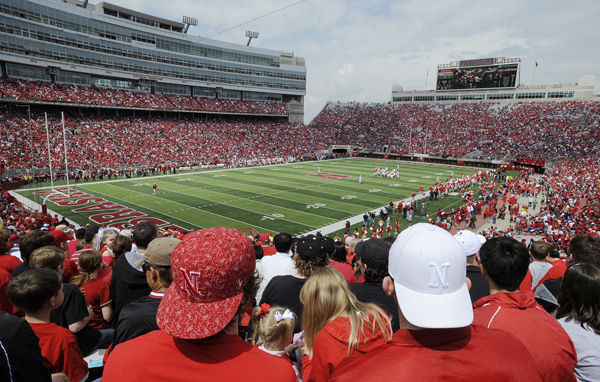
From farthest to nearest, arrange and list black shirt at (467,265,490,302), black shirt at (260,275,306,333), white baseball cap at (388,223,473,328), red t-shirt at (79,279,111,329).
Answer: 1. red t-shirt at (79,279,111,329)
2. black shirt at (467,265,490,302)
3. black shirt at (260,275,306,333)
4. white baseball cap at (388,223,473,328)

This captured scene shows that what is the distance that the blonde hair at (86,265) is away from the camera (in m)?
4.08

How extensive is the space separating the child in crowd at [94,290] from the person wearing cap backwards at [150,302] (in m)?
1.55

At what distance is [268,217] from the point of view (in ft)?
70.4

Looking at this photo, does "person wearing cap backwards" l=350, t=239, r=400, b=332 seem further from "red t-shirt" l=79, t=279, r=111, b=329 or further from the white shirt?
"red t-shirt" l=79, t=279, r=111, b=329

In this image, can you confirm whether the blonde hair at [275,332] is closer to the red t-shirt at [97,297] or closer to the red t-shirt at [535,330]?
the red t-shirt at [535,330]

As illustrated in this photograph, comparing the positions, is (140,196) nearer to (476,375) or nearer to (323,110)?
(476,375)

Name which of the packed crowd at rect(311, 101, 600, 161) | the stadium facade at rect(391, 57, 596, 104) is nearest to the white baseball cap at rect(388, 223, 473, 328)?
the packed crowd at rect(311, 101, 600, 161)

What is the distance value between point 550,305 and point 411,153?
195 feet

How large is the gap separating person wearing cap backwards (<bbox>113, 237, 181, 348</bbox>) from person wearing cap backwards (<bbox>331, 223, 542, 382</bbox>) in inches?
68.5

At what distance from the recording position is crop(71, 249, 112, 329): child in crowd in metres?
4.02

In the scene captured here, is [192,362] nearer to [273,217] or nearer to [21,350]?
[21,350]

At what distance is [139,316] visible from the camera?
8.50ft

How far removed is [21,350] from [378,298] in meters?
2.69

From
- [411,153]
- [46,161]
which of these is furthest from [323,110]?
[46,161]
